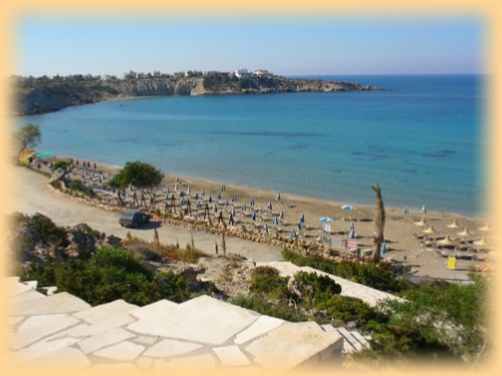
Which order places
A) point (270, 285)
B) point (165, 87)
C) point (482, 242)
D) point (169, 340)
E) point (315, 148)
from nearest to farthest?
point (169, 340)
point (270, 285)
point (482, 242)
point (315, 148)
point (165, 87)

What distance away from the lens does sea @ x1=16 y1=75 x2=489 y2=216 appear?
1287 inches

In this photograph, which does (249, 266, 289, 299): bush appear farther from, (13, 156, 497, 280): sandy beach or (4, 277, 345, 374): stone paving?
(13, 156, 497, 280): sandy beach

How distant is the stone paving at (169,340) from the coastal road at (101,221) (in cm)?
1287

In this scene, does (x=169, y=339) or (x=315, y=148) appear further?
(x=315, y=148)

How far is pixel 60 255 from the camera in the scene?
1068 centimetres

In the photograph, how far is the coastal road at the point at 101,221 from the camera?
60.4 ft

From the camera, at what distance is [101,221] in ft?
69.5

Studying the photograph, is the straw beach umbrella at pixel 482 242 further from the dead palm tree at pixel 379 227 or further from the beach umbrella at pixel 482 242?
the dead palm tree at pixel 379 227

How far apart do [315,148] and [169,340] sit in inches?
1821

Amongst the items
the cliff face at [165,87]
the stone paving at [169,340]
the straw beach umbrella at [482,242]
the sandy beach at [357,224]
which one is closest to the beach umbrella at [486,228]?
the sandy beach at [357,224]

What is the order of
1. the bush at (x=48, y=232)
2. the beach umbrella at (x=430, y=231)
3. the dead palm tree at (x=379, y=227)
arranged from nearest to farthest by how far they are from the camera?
the bush at (x=48, y=232)
the dead palm tree at (x=379, y=227)
the beach umbrella at (x=430, y=231)

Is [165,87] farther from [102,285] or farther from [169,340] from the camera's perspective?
[169,340]

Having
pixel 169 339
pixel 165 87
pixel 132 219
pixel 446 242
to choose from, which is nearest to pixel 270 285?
pixel 169 339

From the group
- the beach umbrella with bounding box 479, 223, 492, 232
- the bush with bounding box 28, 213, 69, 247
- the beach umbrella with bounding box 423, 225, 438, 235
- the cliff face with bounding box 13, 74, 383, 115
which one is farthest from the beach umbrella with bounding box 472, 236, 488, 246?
the cliff face with bounding box 13, 74, 383, 115
